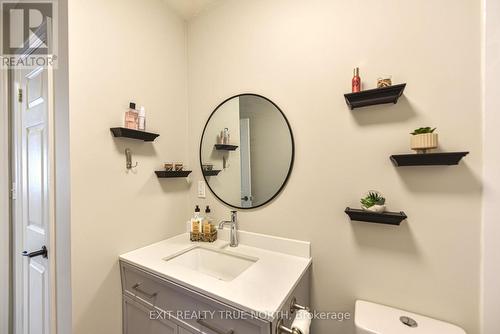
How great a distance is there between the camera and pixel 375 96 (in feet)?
3.27

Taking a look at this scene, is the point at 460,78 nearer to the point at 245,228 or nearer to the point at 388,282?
the point at 388,282

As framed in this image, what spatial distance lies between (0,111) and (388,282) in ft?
9.37

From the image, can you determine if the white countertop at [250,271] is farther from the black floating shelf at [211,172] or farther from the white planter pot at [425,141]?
the white planter pot at [425,141]

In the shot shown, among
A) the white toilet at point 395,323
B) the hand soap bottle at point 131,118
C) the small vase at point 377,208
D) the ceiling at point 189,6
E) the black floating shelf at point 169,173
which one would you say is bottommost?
the white toilet at point 395,323

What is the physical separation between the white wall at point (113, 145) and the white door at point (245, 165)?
571mm

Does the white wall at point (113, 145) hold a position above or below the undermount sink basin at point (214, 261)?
above

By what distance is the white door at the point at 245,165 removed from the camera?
145 cm

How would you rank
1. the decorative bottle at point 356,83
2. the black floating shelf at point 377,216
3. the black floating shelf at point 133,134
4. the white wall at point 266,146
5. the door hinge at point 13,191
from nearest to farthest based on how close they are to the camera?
the black floating shelf at point 377,216 → the decorative bottle at point 356,83 → the black floating shelf at point 133,134 → the white wall at point 266,146 → the door hinge at point 13,191

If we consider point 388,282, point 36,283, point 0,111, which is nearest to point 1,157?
point 0,111

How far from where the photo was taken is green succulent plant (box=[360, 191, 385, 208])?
3.32 feet

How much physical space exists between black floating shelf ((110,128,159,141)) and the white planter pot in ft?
4.78

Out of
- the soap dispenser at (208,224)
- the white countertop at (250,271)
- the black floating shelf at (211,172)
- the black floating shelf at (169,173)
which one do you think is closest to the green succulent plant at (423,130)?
the white countertop at (250,271)

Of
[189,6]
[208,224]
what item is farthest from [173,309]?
[189,6]

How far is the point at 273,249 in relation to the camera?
1339mm
